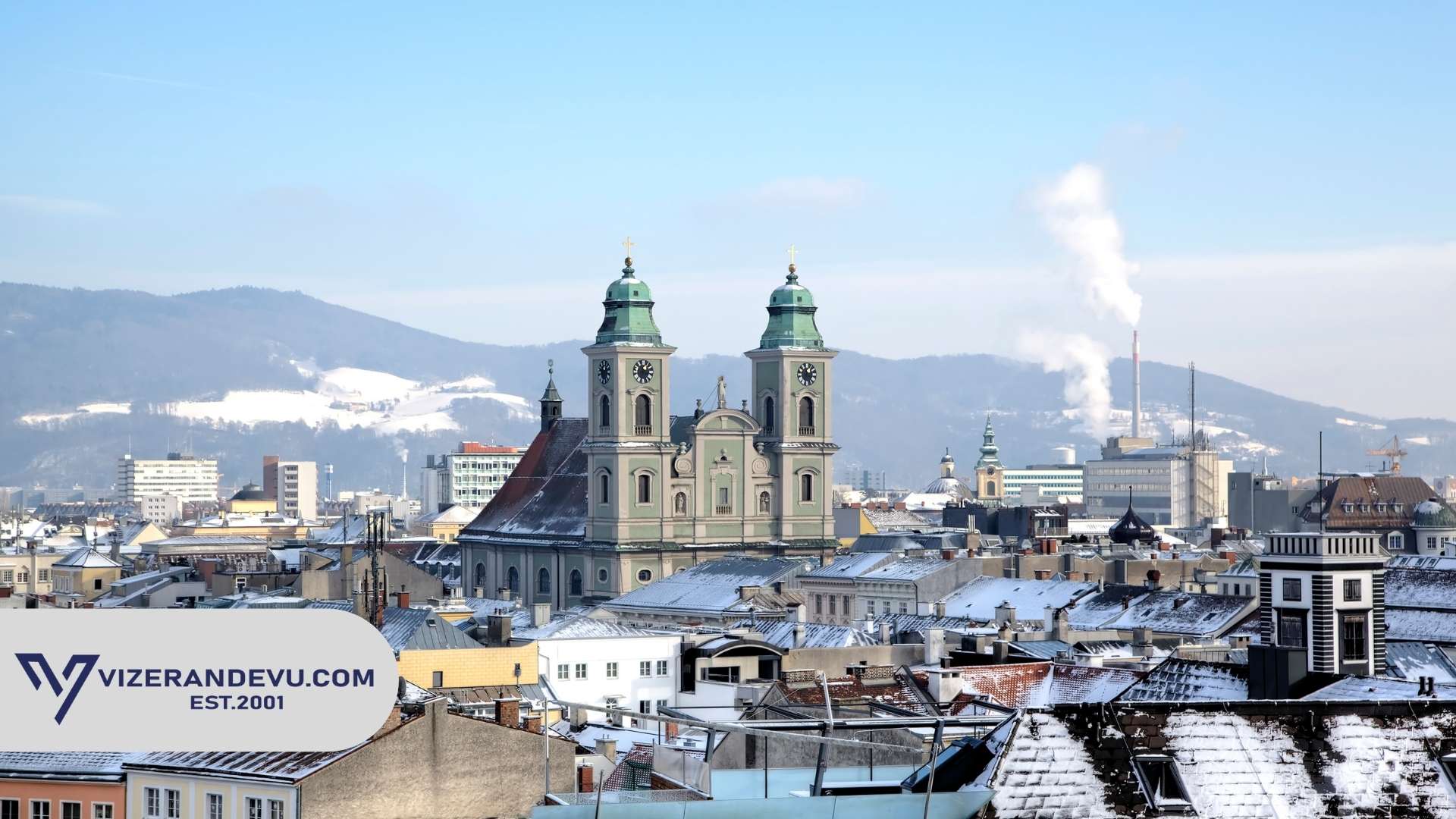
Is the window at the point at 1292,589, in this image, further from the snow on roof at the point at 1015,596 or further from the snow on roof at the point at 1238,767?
the snow on roof at the point at 1015,596

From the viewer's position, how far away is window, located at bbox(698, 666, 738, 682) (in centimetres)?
6788

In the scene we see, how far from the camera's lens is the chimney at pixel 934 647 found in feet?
214

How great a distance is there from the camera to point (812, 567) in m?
118

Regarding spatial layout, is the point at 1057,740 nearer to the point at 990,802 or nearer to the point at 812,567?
the point at 990,802

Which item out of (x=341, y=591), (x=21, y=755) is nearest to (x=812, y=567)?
(x=341, y=591)

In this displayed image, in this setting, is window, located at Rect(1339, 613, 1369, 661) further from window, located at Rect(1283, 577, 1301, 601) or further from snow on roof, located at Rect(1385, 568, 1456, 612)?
snow on roof, located at Rect(1385, 568, 1456, 612)

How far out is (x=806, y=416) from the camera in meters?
135

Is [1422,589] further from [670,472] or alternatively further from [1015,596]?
[670,472]

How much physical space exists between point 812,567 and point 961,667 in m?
64.5

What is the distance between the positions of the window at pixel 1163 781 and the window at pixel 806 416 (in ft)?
362

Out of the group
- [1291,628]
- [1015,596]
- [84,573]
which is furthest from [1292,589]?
[84,573]

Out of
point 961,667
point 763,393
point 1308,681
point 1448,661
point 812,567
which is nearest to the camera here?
point 1308,681

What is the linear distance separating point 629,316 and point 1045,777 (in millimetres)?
110521

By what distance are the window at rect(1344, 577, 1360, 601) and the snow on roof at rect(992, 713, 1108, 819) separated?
2856cm
